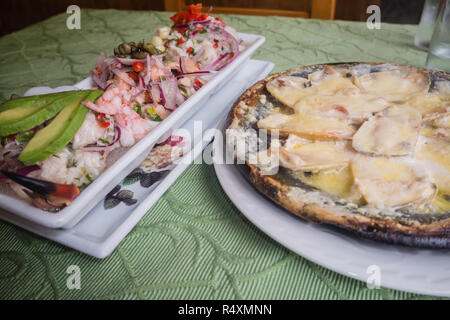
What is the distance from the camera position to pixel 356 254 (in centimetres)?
62

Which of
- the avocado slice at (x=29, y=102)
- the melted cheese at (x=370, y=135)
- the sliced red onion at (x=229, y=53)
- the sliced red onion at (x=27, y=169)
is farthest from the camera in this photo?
the sliced red onion at (x=229, y=53)

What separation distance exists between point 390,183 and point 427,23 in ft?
3.86

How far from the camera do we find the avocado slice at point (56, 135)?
2.51 ft

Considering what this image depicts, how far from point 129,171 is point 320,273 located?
1.68 feet

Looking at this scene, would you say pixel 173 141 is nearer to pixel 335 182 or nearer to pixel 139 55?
pixel 139 55

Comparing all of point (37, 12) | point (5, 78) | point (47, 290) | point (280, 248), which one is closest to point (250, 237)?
point (280, 248)

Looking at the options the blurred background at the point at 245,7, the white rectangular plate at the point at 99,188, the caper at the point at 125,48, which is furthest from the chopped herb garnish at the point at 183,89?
the blurred background at the point at 245,7

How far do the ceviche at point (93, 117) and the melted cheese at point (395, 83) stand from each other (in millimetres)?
526

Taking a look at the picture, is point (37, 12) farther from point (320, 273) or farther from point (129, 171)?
point (320, 273)

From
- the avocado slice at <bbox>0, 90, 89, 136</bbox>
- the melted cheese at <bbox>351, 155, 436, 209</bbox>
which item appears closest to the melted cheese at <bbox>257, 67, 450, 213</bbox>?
the melted cheese at <bbox>351, 155, 436, 209</bbox>

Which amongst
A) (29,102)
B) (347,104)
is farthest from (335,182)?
(29,102)

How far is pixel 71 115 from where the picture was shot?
33.9 inches

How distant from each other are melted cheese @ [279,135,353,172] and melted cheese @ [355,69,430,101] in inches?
11.9

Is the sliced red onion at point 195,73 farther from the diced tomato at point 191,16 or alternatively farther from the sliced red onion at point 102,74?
the diced tomato at point 191,16
